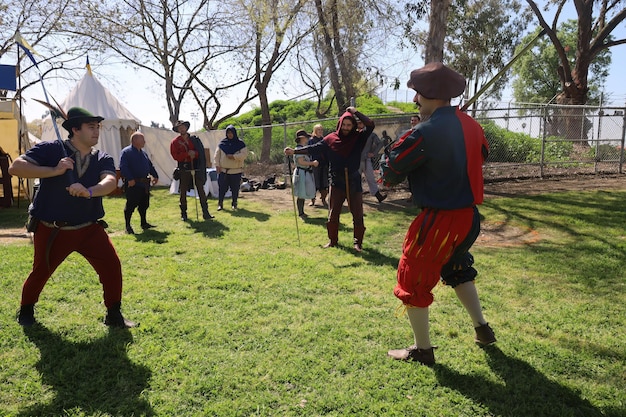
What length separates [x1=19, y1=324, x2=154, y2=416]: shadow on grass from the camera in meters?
2.78

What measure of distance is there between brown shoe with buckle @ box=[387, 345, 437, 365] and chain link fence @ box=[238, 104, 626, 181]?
28.8ft

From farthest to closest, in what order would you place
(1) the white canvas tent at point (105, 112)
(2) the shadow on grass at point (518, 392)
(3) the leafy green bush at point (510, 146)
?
(3) the leafy green bush at point (510, 146) → (1) the white canvas tent at point (105, 112) → (2) the shadow on grass at point (518, 392)

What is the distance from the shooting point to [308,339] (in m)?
3.62

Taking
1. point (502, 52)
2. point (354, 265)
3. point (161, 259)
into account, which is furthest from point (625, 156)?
point (502, 52)

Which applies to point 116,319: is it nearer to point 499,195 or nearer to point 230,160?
point 230,160

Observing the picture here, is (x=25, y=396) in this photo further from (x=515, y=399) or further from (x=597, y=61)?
(x=597, y=61)

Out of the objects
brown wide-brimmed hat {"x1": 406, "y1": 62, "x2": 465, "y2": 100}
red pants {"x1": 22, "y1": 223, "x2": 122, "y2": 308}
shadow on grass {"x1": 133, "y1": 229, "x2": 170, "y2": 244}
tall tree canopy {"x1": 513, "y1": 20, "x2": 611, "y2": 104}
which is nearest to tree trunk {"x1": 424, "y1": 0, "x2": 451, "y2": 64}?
shadow on grass {"x1": 133, "y1": 229, "x2": 170, "y2": 244}

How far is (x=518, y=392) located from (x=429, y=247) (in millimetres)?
1069

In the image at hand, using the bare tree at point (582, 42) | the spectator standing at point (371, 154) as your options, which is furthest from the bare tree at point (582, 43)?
the spectator standing at point (371, 154)

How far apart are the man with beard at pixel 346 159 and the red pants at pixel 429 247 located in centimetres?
304

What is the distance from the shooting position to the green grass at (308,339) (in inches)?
111

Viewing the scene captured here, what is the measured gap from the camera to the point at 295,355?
338cm

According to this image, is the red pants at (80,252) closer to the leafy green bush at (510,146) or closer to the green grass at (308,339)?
the green grass at (308,339)

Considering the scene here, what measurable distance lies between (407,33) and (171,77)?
11188 mm
